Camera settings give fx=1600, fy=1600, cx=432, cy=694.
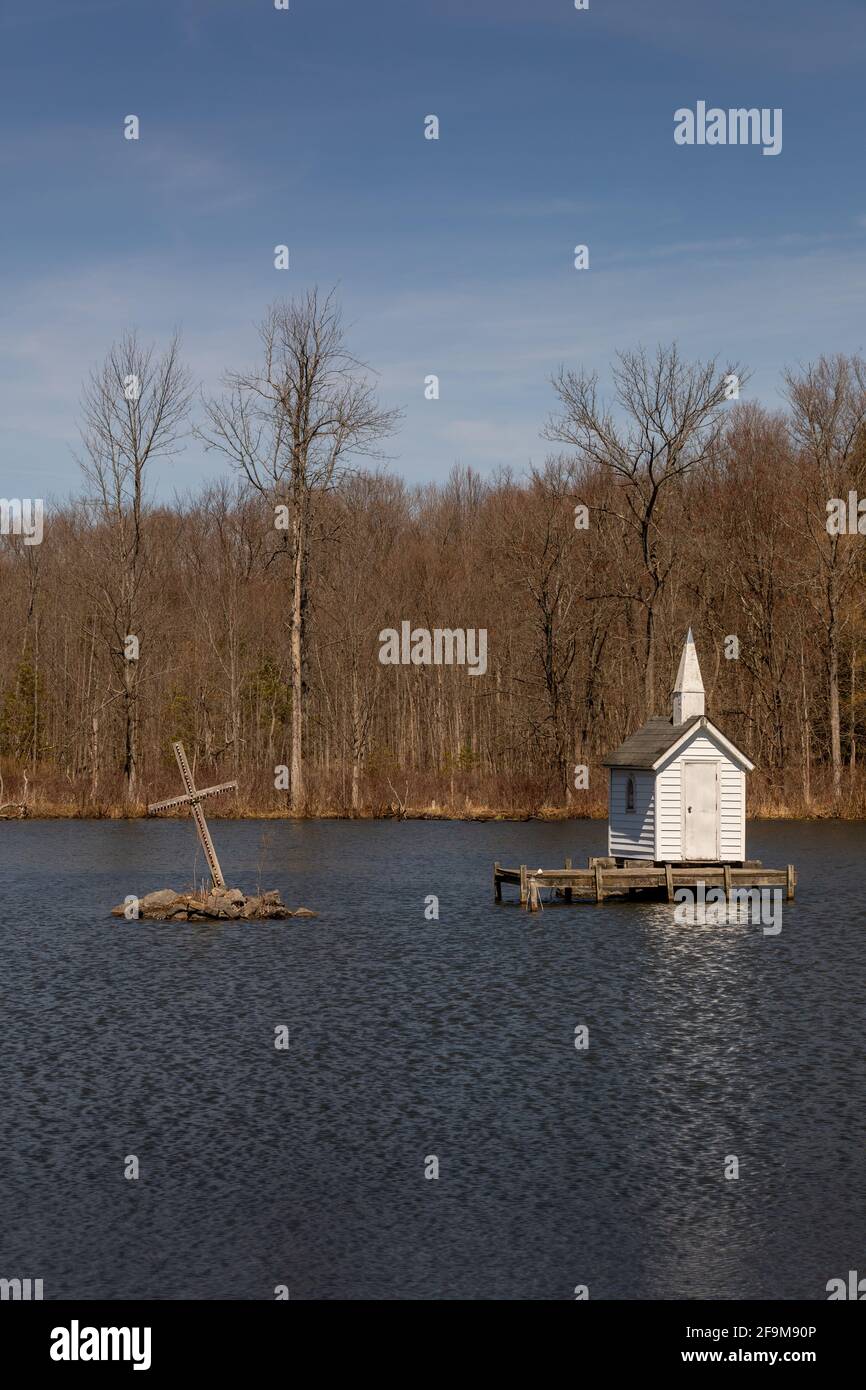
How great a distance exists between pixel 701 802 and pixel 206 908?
1228 cm

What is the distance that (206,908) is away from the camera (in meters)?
36.4

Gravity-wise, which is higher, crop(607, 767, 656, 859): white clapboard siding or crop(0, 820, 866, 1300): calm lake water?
crop(607, 767, 656, 859): white clapboard siding

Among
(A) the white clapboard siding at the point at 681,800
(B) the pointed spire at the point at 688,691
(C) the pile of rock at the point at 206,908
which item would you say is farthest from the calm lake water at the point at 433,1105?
(B) the pointed spire at the point at 688,691

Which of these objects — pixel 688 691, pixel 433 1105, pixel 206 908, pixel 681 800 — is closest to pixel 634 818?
pixel 681 800

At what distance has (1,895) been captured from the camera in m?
40.4

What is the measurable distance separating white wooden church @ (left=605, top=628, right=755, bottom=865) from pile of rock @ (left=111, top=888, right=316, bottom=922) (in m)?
8.88

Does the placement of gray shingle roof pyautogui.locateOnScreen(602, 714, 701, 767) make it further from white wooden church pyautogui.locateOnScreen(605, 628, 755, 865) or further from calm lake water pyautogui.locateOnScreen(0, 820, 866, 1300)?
calm lake water pyautogui.locateOnScreen(0, 820, 866, 1300)

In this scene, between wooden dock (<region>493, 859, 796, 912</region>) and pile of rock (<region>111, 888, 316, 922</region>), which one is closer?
pile of rock (<region>111, 888, 316, 922</region>)

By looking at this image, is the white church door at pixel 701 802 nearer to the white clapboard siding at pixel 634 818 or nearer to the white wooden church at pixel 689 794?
the white wooden church at pixel 689 794

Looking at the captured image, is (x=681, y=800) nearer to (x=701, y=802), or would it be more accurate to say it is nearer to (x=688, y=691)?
(x=701, y=802)

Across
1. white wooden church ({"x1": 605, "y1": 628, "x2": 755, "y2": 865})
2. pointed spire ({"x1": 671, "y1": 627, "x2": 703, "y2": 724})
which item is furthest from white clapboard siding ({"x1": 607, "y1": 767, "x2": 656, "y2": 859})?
pointed spire ({"x1": 671, "y1": 627, "x2": 703, "y2": 724})

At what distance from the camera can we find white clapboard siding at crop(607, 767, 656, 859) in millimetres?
39500

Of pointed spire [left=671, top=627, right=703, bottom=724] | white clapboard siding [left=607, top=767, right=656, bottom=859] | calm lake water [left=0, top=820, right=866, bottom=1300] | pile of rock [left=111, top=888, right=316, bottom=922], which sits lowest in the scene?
calm lake water [left=0, top=820, right=866, bottom=1300]
